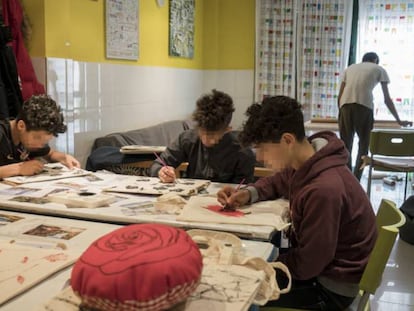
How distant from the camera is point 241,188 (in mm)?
1949

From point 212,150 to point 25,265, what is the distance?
1.46 meters

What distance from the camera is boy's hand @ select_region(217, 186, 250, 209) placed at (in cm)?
181

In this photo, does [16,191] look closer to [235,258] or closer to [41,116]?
[41,116]

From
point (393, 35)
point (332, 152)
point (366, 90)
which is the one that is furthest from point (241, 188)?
point (393, 35)

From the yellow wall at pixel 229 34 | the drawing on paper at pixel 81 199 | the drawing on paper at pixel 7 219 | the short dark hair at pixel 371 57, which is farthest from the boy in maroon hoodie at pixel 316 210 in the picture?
the yellow wall at pixel 229 34

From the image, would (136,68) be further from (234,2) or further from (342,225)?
(342,225)

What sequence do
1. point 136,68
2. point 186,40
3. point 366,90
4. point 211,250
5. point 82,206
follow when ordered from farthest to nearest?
point 186,40, point 366,90, point 136,68, point 82,206, point 211,250

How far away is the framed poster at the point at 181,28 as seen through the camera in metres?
5.14

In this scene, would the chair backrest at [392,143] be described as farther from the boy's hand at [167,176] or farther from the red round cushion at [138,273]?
the red round cushion at [138,273]

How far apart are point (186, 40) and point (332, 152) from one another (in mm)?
4146

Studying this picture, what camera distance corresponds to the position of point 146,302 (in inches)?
35.5

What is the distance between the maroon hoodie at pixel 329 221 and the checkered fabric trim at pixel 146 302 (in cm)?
66

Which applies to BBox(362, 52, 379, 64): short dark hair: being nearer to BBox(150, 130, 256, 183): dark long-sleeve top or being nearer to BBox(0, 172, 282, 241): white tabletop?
BBox(150, 130, 256, 183): dark long-sleeve top

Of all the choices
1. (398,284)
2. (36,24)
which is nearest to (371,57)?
(398,284)
